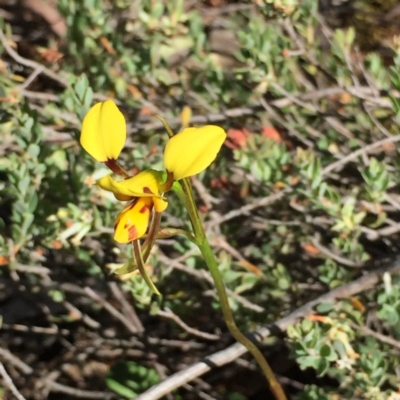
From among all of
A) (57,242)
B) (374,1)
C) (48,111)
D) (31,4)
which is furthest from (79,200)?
(374,1)

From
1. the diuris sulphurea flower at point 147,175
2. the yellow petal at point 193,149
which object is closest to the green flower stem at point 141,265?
the diuris sulphurea flower at point 147,175

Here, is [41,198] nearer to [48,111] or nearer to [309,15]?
[48,111]

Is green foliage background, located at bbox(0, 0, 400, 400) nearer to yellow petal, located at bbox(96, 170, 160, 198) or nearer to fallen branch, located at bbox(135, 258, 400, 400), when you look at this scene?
fallen branch, located at bbox(135, 258, 400, 400)

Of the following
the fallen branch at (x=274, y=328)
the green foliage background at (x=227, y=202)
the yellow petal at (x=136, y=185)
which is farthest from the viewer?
the green foliage background at (x=227, y=202)

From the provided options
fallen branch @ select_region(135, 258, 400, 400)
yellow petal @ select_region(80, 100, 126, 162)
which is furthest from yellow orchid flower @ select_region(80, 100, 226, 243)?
fallen branch @ select_region(135, 258, 400, 400)

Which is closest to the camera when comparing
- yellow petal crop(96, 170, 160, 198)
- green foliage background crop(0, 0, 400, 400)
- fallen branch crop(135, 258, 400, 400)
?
yellow petal crop(96, 170, 160, 198)

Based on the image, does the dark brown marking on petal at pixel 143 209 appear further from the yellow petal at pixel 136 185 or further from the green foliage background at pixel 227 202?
the green foliage background at pixel 227 202
